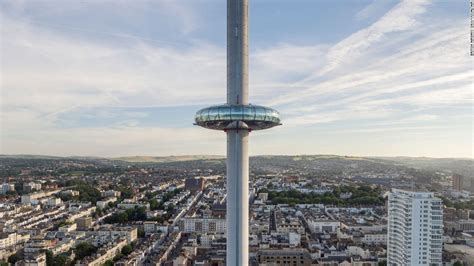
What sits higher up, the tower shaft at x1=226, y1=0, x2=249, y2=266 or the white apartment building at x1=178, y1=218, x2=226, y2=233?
the tower shaft at x1=226, y1=0, x2=249, y2=266

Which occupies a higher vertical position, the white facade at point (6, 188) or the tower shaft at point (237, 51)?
the tower shaft at point (237, 51)

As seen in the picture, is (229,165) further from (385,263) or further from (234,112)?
(385,263)

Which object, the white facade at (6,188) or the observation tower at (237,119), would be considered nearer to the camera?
the observation tower at (237,119)

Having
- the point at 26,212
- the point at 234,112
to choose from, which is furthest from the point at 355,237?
the point at 26,212

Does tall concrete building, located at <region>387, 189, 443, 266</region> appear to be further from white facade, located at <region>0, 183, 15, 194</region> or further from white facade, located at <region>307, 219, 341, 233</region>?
white facade, located at <region>0, 183, 15, 194</region>

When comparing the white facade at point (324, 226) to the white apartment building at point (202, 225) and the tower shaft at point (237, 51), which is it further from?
the tower shaft at point (237, 51)

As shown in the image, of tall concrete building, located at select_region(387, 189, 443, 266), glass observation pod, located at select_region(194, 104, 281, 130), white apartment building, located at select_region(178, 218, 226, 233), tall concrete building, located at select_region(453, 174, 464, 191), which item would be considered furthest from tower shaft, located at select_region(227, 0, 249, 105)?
tall concrete building, located at select_region(453, 174, 464, 191)

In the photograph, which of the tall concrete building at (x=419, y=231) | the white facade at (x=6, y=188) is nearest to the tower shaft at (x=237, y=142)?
the tall concrete building at (x=419, y=231)

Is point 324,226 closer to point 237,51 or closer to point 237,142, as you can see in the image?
point 237,142
